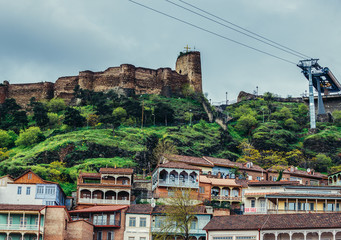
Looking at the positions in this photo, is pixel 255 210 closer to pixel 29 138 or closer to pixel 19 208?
pixel 19 208

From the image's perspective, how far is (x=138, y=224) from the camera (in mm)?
56125

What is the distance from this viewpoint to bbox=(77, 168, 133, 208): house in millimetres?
A: 62438

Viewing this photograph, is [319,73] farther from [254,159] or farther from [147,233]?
[147,233]

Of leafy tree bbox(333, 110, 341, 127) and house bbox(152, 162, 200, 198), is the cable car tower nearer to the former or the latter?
leafy tree bbox(333, 110, 341, 127)

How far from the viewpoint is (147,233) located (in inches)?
2200

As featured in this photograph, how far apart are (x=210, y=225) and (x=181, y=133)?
42.5 meters

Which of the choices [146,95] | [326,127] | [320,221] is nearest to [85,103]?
[146,95]

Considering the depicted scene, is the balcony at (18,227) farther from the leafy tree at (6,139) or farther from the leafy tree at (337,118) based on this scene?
the leafy tree at (337,118)

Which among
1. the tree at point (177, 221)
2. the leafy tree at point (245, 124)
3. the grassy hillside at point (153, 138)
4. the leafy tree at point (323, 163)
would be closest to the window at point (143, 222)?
the tree at point (177, 221)

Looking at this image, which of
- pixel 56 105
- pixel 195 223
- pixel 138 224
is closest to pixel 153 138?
pixel 56 105

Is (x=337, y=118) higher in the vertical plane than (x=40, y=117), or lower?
higher

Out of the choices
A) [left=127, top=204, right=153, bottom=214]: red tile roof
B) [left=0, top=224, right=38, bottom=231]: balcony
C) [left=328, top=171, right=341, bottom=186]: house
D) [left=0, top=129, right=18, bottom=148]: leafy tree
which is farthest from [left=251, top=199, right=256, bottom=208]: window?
[left=0, top=129, right=18, bottom=148]: leafy tree

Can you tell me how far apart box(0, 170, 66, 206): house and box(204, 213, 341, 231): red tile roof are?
1741cm

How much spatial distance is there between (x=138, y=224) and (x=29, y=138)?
40.7 m
